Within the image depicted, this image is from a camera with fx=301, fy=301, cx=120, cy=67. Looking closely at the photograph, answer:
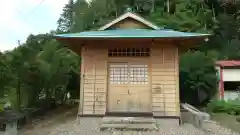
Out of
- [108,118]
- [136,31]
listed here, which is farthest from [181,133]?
[136,31]

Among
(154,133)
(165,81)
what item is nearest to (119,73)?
(165,81)

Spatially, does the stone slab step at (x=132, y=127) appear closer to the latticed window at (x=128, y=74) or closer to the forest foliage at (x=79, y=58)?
the latticed window at (x=128, y=74)

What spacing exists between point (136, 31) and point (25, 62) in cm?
470

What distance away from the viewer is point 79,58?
67.1 feet

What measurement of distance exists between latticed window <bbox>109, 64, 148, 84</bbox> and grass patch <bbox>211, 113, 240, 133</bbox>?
3607 mm

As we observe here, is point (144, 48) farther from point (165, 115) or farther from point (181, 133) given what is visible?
point (181, 133)

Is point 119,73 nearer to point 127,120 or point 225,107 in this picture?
point 127,120

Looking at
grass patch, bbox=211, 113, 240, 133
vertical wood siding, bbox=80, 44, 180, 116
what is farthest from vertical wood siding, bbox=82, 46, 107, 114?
grass patch, bbox=211, 113, 240, 133

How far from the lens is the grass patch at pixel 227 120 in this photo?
11.1 m

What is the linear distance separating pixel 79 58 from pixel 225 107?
10.1 metres

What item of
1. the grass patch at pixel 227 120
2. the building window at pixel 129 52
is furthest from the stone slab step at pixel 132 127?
the grass patch at pixel 227 120

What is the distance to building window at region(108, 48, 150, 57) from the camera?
11.0 metres

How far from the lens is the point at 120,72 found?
10.9 m

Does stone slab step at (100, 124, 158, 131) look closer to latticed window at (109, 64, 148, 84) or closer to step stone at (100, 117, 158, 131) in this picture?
step stone at (100, 117, 158, 131)
